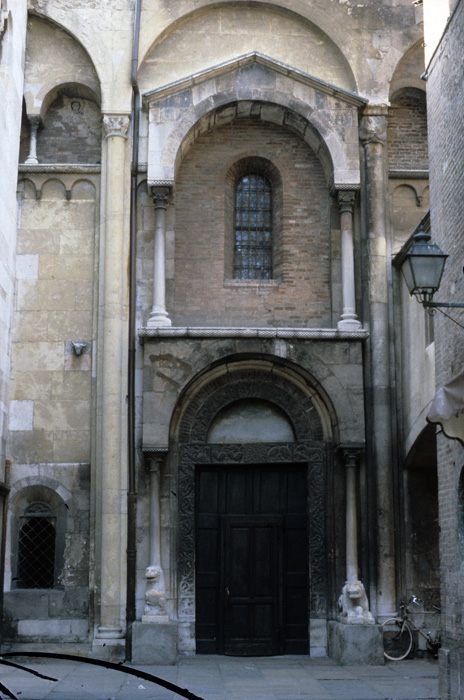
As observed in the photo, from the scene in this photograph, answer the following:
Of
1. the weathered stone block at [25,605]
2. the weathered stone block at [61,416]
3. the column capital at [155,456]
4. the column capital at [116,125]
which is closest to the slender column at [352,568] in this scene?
the column capital at [155,456]

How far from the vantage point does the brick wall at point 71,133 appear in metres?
14.8

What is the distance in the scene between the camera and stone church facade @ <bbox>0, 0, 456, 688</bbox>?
13359 mm

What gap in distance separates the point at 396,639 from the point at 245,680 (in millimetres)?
2786

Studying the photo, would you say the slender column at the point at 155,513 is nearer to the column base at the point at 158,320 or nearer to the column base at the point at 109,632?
the column base at the point at 109,632

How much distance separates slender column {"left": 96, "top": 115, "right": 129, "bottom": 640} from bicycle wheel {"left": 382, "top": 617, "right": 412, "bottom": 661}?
370cm

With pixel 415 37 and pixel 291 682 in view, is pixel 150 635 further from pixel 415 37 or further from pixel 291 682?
pixel 415 37

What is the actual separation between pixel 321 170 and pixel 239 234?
1.66 meters

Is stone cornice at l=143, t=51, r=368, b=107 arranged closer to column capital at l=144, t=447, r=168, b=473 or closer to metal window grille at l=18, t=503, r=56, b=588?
column capital at l=144, t=447, r=168, b=473

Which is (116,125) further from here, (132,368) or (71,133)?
(132,368)

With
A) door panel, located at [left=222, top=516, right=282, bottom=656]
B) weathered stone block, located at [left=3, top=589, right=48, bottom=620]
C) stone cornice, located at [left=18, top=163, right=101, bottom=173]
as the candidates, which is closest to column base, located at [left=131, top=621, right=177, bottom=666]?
door panel, located at [left=222, top=516, right=282, bottom=656]

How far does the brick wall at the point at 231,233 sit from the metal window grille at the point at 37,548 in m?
3.53

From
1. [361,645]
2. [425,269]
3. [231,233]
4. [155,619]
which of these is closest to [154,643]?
[155,619]

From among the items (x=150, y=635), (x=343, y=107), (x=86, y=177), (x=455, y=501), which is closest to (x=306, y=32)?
(x=343, y=107)

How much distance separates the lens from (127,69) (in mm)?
14492
